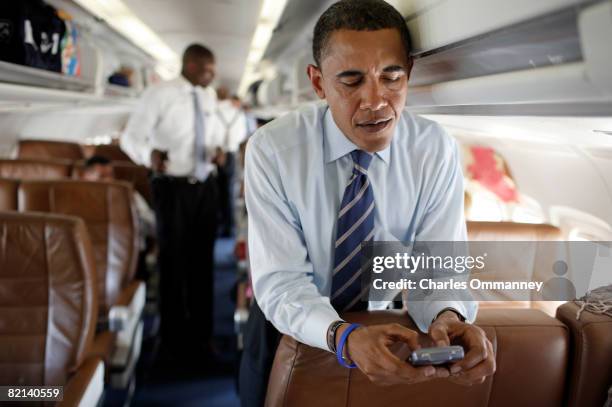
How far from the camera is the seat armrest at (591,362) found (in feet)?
4.14

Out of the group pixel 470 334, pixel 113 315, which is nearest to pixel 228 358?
pixel 113 315

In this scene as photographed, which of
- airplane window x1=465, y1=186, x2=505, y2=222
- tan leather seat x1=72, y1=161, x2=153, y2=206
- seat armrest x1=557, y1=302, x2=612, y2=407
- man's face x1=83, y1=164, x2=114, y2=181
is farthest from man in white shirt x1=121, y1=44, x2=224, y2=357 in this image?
seat armrest x1=557, y1=302, x2=612, y2=407

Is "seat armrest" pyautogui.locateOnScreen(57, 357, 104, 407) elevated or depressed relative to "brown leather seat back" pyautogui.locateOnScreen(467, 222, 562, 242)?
depressed

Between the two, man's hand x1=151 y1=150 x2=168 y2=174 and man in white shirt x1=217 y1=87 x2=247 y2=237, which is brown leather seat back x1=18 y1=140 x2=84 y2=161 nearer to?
man in white shirt x1=217 y1=87 x2=247 y2=237

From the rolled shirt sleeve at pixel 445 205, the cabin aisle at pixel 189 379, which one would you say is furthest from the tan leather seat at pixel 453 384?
the cabin aisle at pixel 189 379

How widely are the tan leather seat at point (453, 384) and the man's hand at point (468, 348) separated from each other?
8 centimetres

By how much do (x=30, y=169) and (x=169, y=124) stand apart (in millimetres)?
1307

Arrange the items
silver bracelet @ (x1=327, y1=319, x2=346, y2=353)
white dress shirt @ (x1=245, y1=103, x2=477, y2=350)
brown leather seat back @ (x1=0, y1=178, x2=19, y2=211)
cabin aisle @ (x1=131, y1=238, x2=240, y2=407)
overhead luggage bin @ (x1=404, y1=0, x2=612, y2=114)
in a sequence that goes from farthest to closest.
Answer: cabin aisle @ (x1=131, y1=238, x2=240, y2=407)
brown leather seat back @ (x1=0, y1=178, x2=19, y2=211)
white dress shirt @ (x1=245, y1=103, x2=477, y2=350)
silver bracelet @ (x1=327, y1=319, x2=346, y2=353)
overhead luggage bin @ (x1=404, y1=0, x2=612, y2=114)

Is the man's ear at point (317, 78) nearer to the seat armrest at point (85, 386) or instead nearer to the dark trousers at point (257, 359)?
the dark trousers at point (257, 359)

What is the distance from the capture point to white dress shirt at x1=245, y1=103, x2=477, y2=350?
4.52ft

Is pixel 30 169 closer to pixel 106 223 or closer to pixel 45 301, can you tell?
pixel 106 223

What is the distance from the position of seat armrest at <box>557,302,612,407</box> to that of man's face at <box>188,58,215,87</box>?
9.73 feet

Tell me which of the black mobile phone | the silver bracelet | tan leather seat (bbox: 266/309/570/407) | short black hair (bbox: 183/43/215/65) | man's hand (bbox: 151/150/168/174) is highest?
short black hair (bbox: 183/43/215/65)

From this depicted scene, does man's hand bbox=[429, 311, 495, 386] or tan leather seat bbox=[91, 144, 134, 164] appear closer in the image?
man's hand bbox=[429, 311, 495, 386]
